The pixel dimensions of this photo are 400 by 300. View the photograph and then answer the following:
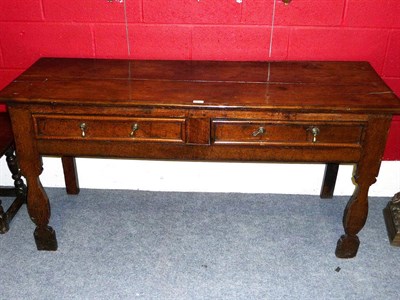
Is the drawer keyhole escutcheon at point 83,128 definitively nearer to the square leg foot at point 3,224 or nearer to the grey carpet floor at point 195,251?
the grey carpet floor at point 195,251

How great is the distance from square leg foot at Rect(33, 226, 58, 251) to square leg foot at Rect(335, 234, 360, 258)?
55.5 inches

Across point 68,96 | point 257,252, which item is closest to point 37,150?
point 68,96

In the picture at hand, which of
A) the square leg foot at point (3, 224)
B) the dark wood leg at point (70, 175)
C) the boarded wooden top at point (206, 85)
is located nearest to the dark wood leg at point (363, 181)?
the boarded wooden top at point (206, 85)

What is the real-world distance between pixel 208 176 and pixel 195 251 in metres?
0.54

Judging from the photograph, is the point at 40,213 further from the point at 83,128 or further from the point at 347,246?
the point at 347,246

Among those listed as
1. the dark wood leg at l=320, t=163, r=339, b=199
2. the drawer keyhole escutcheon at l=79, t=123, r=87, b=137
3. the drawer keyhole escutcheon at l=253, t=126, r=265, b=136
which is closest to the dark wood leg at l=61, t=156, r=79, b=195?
the drawer keyhole escutcheon at l=79, t=123, r=87, b=137

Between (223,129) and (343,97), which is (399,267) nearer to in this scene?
(343,97)

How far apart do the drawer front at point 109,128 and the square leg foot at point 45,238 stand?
1.77 ft

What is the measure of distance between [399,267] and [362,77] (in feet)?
3.10

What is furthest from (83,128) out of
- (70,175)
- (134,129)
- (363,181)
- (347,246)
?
(347,246)

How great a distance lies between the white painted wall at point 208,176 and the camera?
270 cm

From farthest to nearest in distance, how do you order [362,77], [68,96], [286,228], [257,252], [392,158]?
[392,158] < [286,228] < [257,252] < [362,77] < [68,96]

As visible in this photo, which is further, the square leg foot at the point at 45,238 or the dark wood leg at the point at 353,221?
the square leg foot at the point at 45,238

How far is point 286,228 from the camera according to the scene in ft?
8.22
